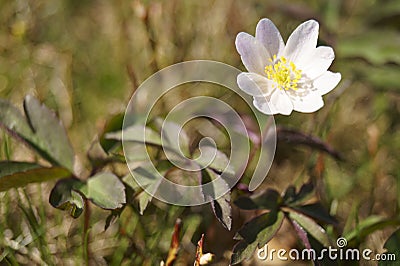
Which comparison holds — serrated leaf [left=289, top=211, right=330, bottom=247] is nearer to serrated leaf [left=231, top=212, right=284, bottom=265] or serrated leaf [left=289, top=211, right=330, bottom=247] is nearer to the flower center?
serrated leaf [left=231, top=212, right=284, bottom=265]

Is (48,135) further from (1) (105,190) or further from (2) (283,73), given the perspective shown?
(2) (283,73)

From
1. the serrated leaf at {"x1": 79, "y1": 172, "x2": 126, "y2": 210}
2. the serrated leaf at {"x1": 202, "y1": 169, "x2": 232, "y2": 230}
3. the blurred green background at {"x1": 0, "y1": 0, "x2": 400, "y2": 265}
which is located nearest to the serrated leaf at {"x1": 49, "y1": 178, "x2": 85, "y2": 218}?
the serrated leaf at {"x1": 79, "y1": 172, "x2": 126, "y2": 210}

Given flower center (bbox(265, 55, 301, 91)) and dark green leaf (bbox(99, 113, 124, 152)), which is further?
dark green leaf (bbox(99, 113, 124, 152))

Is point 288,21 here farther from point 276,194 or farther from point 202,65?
point 276,194

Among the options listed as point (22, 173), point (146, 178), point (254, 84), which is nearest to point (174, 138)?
point (146, 178)

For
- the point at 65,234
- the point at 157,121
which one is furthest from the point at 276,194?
the point at 65,234

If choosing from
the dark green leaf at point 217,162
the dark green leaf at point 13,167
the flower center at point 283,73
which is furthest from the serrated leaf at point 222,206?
the dark green leaf at point 13,167
